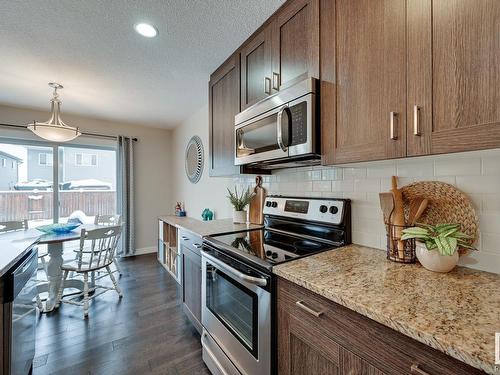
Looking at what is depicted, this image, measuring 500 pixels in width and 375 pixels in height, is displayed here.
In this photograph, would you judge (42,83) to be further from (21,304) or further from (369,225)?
(369,225)

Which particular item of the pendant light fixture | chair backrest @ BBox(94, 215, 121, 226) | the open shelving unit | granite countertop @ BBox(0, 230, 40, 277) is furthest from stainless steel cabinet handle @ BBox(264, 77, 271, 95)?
chair backrest @ BBox(94, 215, 121, 226)

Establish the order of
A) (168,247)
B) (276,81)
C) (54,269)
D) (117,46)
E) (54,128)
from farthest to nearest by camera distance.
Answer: (168,247) → (54,269) → (54,128) → (117,46) → (276,81)

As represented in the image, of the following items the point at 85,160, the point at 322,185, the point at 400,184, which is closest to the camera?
the point at 400,184

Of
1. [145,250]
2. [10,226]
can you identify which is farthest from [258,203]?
[145,250]

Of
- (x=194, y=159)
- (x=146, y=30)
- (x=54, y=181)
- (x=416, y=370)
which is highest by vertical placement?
(x=146, y=30)

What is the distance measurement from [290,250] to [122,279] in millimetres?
2819

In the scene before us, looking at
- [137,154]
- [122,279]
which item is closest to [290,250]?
[122,279]

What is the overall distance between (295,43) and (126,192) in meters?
3.84

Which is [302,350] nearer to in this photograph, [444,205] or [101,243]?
[444,205]

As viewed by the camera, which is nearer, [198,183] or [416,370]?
[416,370]

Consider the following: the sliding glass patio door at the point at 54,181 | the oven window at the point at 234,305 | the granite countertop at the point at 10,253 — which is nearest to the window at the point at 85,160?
the sliding glass patio door at the point at 54,181

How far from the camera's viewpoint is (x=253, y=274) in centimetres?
116

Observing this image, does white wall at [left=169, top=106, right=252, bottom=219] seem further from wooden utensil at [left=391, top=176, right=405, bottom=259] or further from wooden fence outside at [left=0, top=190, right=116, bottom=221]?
wooden utensil at [left=391, top=176, right=405, bottom=259]

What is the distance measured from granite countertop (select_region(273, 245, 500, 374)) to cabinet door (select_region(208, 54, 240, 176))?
1.16 m
